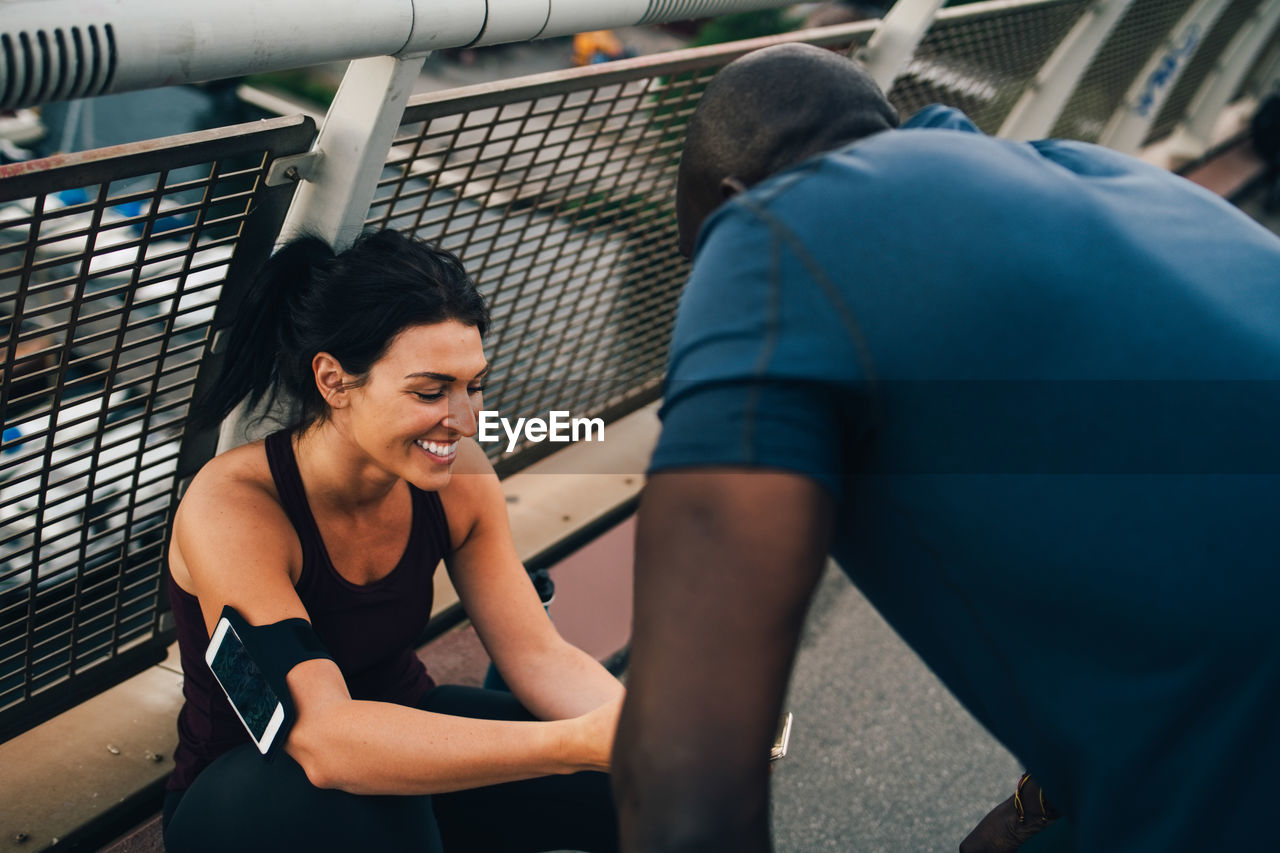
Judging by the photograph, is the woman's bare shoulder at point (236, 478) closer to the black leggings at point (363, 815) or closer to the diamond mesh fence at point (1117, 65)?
the black leggings at point (363, 815)

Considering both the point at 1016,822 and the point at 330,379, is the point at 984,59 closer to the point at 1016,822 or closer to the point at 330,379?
the point at 1016,822

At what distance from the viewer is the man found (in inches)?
32.5

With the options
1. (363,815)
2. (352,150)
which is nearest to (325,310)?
(352,150)

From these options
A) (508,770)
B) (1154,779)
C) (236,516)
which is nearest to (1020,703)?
(1154,779)

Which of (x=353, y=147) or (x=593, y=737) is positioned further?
(x=353, y=147)

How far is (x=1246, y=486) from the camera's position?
2.99 ft

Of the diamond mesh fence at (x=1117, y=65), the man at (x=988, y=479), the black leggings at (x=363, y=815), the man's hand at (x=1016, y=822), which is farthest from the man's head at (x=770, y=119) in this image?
the diamond mesh fence at (x=1117, y=65)

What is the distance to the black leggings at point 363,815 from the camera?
1.69 meters

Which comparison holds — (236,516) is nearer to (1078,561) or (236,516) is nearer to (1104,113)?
(1078,561)

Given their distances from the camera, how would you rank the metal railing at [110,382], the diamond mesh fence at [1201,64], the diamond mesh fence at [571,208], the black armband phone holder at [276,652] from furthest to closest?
the diamond mesh fence at [1201,64], the diamond mesh fence at [571,208], the black armband phone holder at [276,652], the metal railing at [110,382]

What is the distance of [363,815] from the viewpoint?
5.58 ft

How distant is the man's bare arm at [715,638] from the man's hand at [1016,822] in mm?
1191

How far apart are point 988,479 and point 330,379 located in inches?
49.4

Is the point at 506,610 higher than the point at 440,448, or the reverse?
the point at 440,448
